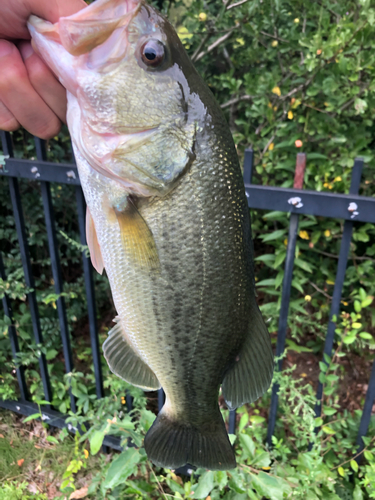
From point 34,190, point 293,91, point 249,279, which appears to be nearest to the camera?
point 249,279

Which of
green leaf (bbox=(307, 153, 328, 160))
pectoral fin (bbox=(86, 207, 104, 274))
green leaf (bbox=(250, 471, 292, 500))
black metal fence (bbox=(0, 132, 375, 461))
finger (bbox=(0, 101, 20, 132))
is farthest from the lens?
green leaf (bbox=(307, 153, 328, 160))

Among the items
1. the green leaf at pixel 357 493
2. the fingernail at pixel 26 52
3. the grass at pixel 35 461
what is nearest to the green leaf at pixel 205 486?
the green leaf at pixel 357 493

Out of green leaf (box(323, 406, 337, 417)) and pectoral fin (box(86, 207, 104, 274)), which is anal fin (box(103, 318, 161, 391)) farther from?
green leaf (box(323, 406, 337, 417))

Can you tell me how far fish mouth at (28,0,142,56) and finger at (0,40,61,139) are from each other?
0.84 feet

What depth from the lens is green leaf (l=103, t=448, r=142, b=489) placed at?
73.4 inches

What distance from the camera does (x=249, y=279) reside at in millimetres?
1215

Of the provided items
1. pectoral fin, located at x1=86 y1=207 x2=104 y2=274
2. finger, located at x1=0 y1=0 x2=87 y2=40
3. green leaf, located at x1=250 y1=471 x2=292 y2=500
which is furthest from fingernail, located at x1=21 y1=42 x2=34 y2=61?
green leaf, located at x1=250 y1=471 x2=292 y2=500

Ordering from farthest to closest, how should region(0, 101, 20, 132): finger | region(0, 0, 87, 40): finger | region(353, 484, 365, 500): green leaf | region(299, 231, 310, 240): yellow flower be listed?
region(299, 231, 310, 240): yellow flower
region(353, 484, 365, 500): green leaf
region(0, 101, 20, 132): finger
region(0, 0, 87, 40): finger

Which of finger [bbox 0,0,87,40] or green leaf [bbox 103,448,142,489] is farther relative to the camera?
green leaf [bbox 103,448,142,489]

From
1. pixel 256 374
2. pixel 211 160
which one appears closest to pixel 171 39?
pixel 211 160

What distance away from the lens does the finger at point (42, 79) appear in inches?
48.6

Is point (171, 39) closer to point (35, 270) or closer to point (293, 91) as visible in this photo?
point (293, 91)

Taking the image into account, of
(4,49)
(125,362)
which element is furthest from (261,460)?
(4,49)

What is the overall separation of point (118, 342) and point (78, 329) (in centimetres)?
256
